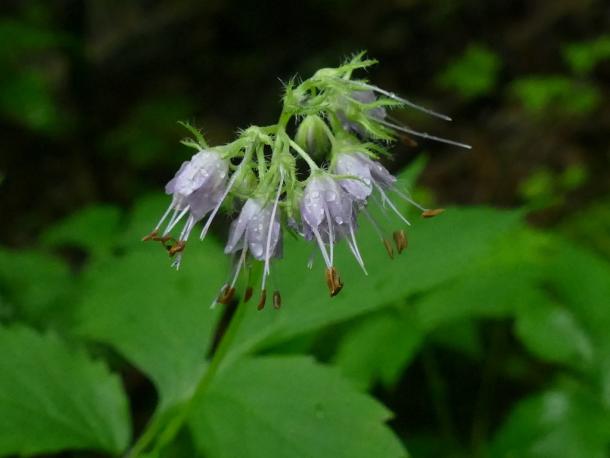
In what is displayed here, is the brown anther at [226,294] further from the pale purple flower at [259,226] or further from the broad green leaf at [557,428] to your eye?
the broad green leaf at [557,428]

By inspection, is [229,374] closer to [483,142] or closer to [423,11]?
[483,142]

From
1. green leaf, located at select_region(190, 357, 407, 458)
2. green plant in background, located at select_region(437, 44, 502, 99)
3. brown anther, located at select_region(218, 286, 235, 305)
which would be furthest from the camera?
green plant in background, located at select_region(437, 44, 502, 99)

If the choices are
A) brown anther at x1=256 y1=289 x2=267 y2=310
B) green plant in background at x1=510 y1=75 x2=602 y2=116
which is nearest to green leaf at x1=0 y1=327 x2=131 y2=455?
brown anther at x1=256 y1=289 x2=267 y2=310

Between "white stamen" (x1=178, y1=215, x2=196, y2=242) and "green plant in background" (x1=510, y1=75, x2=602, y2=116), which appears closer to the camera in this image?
"white stamen" (x1=178, y1=215, x2=196, y2=242)

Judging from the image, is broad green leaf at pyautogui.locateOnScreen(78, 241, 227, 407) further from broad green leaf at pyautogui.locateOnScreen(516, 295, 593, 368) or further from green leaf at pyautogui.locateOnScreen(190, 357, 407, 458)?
broad green leaf at pyautogui.locateOnScreen(516, 295, 593, 368)

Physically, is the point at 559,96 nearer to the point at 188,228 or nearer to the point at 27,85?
the point at 27,85

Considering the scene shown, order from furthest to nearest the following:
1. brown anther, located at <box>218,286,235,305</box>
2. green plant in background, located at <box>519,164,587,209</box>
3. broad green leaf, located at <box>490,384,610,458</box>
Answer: green plant in background, located at <box>519,164,587,209</box>
broad green leaf, located at <box>490,384,610,458</box>
brown anther, located at <box>218,286,235,305</box>

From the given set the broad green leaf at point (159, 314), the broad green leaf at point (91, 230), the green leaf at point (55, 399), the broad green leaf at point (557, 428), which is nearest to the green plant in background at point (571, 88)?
the broad green leaf at point (91, 230)
